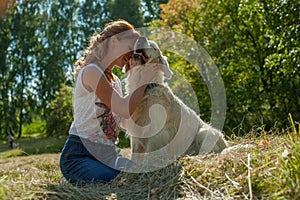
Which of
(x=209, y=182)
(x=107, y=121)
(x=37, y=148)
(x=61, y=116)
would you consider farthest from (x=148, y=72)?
(x=61, y=116)

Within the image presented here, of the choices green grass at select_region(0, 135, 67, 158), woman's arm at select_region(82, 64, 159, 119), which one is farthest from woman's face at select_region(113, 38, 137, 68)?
green grass at select_region(0, 135, 67, 158)

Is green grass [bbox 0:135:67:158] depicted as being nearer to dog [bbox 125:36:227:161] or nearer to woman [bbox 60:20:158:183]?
dog [bbox 125:36:227:161]

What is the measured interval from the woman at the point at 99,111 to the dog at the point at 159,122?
0.16 metres

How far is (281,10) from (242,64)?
267 centimetres

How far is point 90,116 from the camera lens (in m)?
3.64

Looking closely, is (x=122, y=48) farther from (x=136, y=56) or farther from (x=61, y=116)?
(x=61, y=116)

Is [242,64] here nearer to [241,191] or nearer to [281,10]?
[281,10]

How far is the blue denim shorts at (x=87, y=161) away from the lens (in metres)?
3.43

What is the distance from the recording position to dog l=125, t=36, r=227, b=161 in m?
3.97

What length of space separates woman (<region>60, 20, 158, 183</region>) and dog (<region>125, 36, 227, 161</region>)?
0.16m

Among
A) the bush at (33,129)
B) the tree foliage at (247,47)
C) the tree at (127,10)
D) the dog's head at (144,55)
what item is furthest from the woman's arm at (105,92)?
the bush at (33,129)

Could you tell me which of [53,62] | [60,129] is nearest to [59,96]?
[60,129]

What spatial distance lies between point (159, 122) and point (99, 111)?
668 millimetres

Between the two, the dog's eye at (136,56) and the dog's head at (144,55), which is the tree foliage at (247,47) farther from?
the dog's eye at (136,56)
